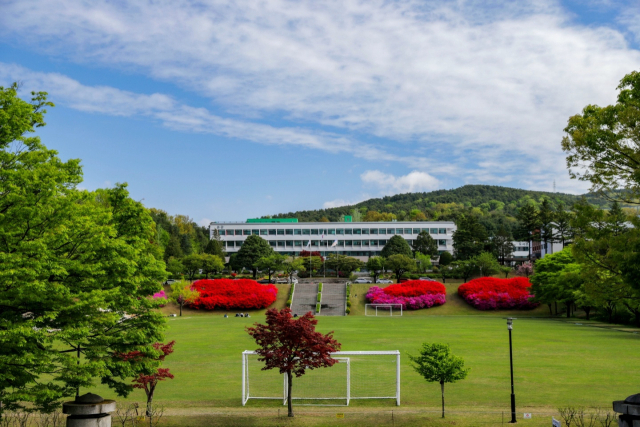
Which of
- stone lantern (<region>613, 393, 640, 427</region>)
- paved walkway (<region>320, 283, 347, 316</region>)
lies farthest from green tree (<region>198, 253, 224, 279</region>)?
stone lantern (<region>613, 393, 640, 427</region>)

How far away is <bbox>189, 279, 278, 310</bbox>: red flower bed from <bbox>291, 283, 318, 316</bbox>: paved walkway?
Result: 3.30 metres

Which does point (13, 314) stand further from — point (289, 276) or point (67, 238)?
point (289, 276)

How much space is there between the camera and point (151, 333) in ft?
58.3

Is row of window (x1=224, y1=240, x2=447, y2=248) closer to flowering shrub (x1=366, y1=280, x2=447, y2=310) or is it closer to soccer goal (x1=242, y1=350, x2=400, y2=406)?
flowering shrub (x1=366, y1=280, x2=447, y2=310)

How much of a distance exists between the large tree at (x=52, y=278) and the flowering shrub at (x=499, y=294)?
2228 inches

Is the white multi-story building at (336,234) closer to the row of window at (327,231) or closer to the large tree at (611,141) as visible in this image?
the row of window at (327,231)

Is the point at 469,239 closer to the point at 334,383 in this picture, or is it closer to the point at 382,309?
the point at 382,309

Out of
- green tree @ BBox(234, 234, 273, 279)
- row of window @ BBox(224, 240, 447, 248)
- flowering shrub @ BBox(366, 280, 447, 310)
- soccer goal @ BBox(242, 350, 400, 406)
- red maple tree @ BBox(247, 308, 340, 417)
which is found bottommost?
soccer goal @ BBox(242, 350, 400, 406)

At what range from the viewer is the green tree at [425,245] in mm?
102188

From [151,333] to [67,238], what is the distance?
4.48 meters

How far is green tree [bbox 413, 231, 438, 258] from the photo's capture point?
335 ft

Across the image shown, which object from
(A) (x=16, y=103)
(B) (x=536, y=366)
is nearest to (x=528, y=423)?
(B) (x=536, y=366)

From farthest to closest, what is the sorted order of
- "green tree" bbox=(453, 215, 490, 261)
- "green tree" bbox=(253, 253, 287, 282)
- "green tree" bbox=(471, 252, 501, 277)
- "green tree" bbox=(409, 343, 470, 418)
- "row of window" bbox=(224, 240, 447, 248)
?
"row of window" bbox=(224, 240, 447, 248), "green tree" bbox=(453, 215, 490, 261), "green tree" bbox=(253, 253, 287, 282), "green tree" bbox=(471, 252, 501, 277), "green tree" bbox=(409, 343, 470, 418)

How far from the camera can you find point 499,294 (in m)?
67.6
